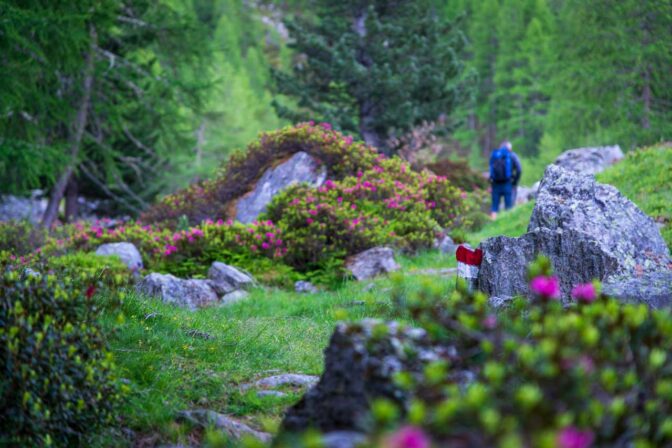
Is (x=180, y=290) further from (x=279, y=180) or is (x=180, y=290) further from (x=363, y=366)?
(x=363, y=366)

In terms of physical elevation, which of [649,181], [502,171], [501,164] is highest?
[501,164]

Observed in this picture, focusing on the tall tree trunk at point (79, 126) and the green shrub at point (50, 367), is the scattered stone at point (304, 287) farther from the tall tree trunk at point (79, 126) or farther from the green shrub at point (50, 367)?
the tall tree trunk at point (79, 126)

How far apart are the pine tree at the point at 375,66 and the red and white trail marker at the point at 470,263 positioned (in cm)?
1787

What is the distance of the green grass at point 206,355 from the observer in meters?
4.47

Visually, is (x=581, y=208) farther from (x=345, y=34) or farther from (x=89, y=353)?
(x=345, y=34)

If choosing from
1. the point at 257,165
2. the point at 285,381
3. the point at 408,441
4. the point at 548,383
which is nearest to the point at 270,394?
the point at 285,381

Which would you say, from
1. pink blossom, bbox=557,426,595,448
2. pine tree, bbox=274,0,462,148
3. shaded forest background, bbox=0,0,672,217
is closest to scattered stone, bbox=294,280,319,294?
shaded forest background, bbox=0,0,672,217

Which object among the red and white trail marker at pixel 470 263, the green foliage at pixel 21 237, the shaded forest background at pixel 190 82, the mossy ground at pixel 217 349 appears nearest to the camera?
the mossy ground at pixel 217 349

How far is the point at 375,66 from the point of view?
1003 inches

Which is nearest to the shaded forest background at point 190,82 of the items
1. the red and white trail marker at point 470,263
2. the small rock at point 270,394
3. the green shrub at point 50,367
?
the red and white trail marker at point 470,263

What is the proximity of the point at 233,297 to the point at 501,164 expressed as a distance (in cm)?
992

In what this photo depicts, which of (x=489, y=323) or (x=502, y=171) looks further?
(x=502, y=171)

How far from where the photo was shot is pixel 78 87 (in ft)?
62.4

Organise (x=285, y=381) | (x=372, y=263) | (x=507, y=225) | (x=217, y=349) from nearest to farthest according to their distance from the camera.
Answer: (x=285, y=381) < (x=217, y=349) < (x=372, y=263) < (x=507, y=225)
